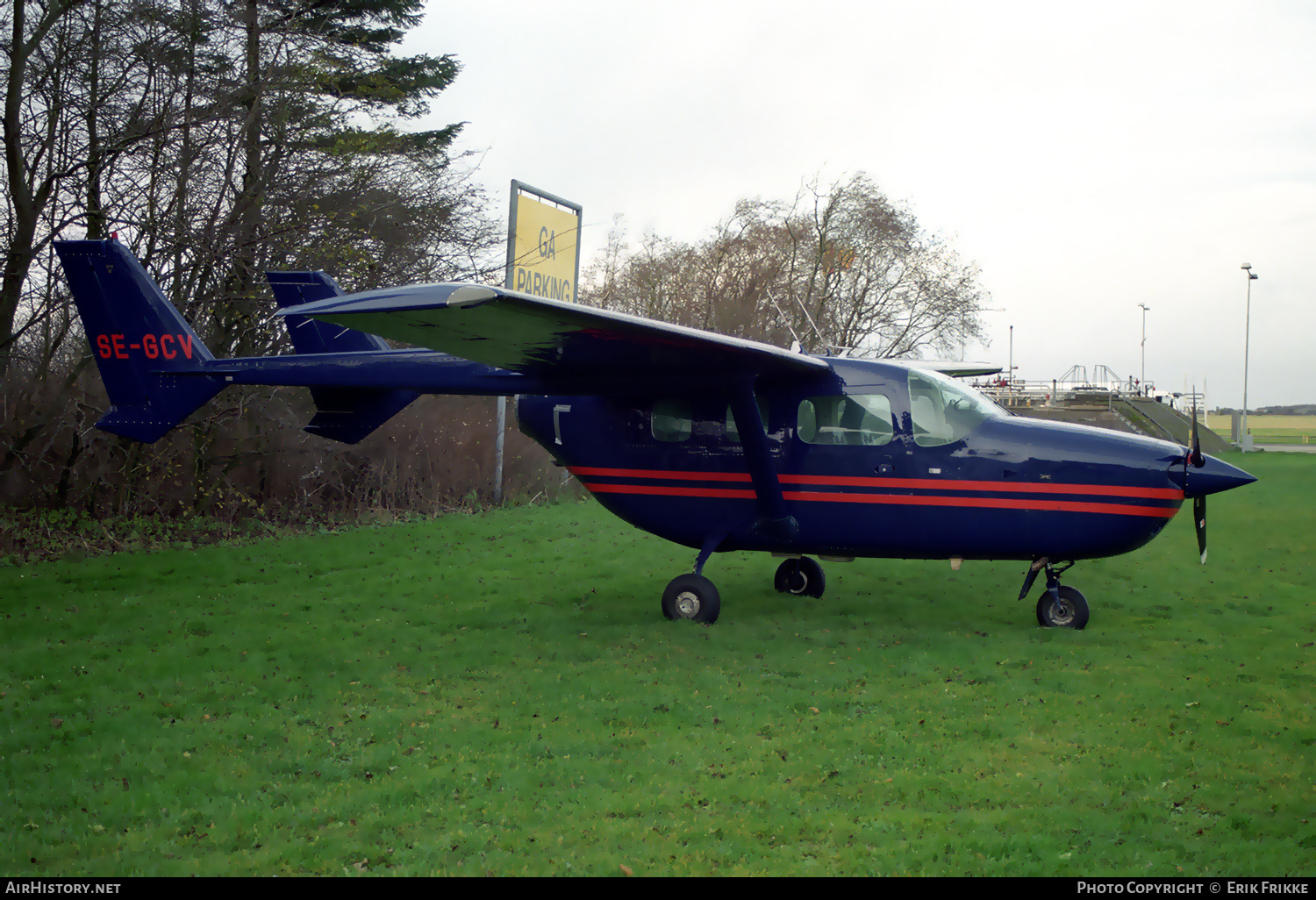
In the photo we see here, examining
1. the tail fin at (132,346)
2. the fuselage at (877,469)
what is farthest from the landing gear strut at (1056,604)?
the tail fin at (132,346)

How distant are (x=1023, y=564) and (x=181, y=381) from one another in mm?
10723

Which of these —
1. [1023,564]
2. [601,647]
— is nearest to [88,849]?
[601,647]

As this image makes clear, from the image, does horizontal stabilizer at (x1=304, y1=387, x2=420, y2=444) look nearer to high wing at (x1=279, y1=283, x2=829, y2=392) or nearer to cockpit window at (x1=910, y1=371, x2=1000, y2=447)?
high wing at (x1=279, y1=283, x2=829, y2=392)

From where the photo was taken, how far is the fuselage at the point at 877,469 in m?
7.40

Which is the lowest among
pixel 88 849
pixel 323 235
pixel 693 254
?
pixel 88 849

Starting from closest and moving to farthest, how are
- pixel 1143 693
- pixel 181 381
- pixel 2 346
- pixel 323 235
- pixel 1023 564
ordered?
pixel 1143 693 → pixel 181 381 → pixel 2 346 → pixel 1023 564 → pixel 323 235

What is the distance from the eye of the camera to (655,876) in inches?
133

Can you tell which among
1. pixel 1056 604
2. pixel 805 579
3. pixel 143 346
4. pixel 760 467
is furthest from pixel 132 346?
pixel 1056 604

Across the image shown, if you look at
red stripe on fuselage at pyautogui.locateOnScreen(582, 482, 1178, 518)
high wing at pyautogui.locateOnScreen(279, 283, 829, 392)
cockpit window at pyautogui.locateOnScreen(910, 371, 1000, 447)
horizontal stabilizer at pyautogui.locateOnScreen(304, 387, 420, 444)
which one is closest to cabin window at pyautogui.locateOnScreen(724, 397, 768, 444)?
high wing at pyautogui.locateOnScreen(279, 283, 829, 392)

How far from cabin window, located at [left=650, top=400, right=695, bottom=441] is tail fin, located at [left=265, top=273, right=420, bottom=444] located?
2.75 meters

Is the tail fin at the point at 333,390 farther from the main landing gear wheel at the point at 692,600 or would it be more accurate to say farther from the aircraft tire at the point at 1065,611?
the aircraft tire at the point at 1065,611

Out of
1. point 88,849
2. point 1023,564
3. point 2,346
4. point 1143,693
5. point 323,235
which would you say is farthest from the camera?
point 323,235

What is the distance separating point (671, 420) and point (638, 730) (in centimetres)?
391

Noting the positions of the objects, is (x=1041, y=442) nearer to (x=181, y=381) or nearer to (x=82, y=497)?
(x=181, y=381)
